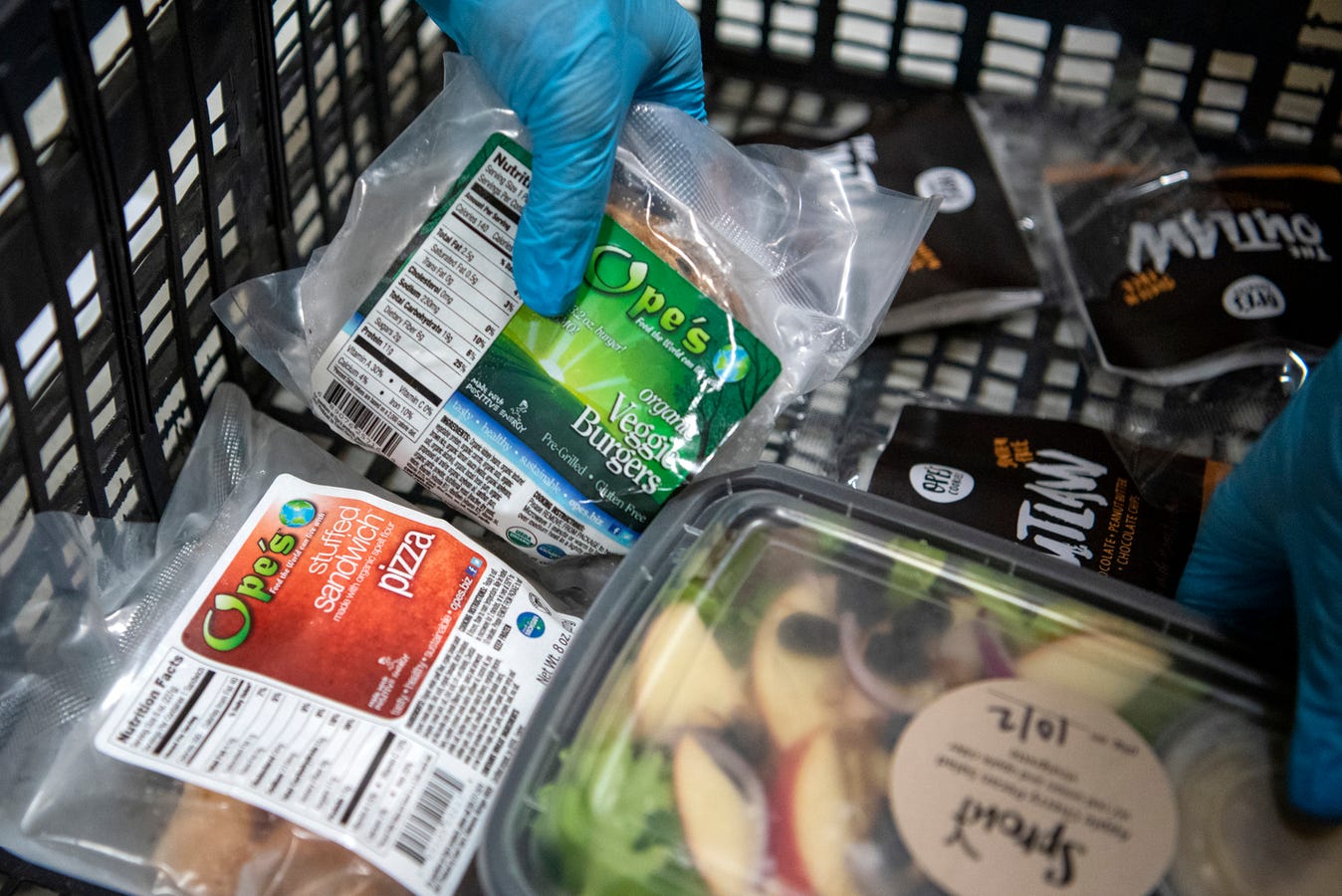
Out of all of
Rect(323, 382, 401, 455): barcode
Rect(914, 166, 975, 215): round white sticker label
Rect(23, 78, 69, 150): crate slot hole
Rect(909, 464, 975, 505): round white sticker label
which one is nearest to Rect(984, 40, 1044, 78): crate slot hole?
Rect(914, 166, 975, 215): round white sticker label

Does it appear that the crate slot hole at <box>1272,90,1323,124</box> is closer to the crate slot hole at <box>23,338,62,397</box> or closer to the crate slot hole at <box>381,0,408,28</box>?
the crate slot hole at <box>381,0,408,28</box>

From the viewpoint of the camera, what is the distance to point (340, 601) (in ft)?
2.13

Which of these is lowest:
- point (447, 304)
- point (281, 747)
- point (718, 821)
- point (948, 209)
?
point (281, 747)

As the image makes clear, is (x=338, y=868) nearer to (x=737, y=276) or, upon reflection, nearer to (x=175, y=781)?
(x=175, y=781)

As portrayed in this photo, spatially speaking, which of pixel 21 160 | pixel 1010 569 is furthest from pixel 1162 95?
pixel 21 160

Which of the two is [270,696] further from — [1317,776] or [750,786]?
[1317,776]

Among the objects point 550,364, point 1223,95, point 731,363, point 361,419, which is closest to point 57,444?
point 361,419

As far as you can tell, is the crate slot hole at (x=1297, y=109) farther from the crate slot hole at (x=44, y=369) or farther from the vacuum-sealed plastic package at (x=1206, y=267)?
the crate slot hole at (x=44, y=369)

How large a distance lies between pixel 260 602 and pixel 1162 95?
32.9 inches

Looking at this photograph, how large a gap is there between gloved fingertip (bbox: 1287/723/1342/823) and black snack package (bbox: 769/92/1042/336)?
0.46 m

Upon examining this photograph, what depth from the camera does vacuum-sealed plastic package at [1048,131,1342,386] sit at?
35.1 inches

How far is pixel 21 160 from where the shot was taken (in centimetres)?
54

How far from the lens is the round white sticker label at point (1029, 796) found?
54 centimetres

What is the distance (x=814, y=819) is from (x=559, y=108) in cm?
39
